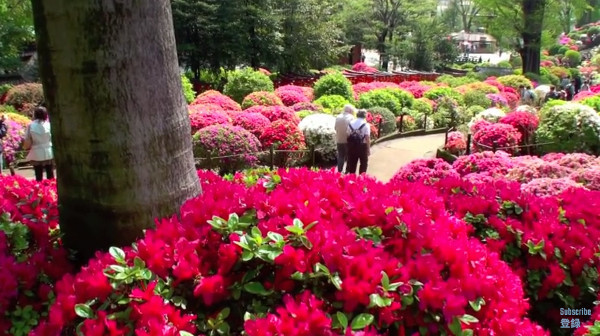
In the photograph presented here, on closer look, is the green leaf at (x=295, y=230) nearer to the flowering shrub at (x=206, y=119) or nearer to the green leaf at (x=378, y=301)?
the green leaf at (x=378, y=301)

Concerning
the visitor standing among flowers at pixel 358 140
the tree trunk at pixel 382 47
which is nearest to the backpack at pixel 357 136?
the visitor standing among flowers at pixel 358 140

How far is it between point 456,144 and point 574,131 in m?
2.38

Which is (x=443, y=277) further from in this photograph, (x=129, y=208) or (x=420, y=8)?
(x=420, y=8)

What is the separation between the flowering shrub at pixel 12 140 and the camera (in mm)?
9891

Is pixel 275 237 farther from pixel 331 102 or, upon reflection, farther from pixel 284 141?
pixel 331 102

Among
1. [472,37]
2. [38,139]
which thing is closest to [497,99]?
[38,139]

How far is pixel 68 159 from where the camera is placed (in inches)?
89.9

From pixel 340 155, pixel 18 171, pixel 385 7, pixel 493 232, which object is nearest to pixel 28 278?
pixel 493 232

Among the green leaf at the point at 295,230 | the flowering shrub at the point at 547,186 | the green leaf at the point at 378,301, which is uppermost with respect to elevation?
the green leaf at the point at 295,230

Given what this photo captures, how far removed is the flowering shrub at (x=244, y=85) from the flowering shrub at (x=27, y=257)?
14216 mm

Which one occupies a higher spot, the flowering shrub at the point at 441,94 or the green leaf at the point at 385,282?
the green leaf at the point at 385,282

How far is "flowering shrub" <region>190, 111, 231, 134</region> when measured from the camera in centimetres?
1059

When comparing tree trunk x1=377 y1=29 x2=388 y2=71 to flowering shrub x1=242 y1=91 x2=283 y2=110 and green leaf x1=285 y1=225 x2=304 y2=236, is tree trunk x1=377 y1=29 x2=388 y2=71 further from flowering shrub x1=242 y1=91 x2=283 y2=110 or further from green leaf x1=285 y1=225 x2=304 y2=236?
green leaf x1=285 y1=225 x2=304 y2=236

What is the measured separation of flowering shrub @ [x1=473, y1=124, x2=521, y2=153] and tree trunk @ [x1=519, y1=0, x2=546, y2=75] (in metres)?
20.9
